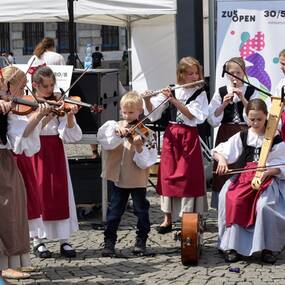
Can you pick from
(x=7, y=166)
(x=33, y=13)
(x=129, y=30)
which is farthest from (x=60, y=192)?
(x=129, y=30)

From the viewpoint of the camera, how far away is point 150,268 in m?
4.91

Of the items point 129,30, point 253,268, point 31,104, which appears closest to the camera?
point 31,104

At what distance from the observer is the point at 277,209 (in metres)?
4.98

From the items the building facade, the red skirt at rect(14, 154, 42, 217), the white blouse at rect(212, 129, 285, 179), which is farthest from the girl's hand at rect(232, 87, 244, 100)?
the building facade

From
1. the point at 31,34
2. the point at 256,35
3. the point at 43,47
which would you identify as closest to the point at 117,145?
the point at 256,35

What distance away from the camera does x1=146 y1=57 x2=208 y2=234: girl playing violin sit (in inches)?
216

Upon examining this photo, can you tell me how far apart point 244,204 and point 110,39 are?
3732 cm

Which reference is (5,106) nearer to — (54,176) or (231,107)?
(54,176)

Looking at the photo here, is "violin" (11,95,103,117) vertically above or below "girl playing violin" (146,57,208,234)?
above

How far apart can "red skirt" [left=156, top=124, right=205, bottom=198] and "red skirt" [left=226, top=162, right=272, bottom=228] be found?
1.94 ft

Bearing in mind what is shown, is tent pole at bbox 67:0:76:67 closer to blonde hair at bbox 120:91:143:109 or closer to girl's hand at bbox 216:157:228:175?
blonde hair at bbox 120:91:143:109

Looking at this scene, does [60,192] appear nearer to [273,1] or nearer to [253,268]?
[253,268]

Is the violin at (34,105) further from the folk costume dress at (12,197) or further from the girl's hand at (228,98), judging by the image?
the girl's hand at (228,98)

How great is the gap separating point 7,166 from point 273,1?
3.59 m
